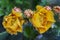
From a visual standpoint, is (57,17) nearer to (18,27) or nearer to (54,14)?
(54,14)

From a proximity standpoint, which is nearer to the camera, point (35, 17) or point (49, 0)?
point (35, 17)

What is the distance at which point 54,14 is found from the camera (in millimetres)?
537

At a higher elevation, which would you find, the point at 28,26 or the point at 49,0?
the point at 49,0

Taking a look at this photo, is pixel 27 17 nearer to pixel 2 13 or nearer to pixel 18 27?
pixel 18 27

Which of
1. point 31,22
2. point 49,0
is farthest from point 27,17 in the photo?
point 49,0

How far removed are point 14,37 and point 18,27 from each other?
3.2 inches

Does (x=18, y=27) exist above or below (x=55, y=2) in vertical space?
below

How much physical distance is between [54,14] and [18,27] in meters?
0.13

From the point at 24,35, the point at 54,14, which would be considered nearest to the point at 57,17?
the point at 54,14

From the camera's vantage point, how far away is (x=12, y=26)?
482mm

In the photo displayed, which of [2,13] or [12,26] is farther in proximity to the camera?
[2,13]

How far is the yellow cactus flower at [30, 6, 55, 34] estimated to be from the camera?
48 centimetres

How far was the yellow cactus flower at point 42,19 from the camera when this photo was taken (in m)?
0.48

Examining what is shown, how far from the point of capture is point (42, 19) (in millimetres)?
493
